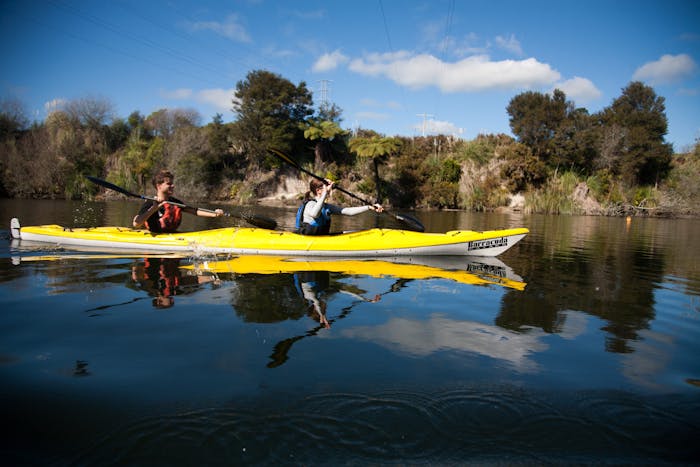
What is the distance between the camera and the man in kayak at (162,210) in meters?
7.18

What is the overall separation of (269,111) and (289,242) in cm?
2398

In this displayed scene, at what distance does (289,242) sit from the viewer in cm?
725

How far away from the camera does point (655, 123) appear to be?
28.8 meters

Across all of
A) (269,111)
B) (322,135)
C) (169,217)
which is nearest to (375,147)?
(322,135)

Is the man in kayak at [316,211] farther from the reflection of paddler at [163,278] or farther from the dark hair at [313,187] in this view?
the reflection of paddler at [163,278]

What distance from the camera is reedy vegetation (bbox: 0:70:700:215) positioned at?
26.4 metres

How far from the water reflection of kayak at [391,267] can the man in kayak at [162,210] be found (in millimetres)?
1242

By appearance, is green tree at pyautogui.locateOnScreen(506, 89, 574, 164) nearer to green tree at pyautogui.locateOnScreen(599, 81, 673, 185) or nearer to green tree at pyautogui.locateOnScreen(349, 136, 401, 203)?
green tree at pyautogui.locateOnScreen(599, 81, 673, 185)

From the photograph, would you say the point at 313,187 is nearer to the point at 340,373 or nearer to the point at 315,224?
the point at 315,224

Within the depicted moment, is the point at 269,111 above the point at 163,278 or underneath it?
above

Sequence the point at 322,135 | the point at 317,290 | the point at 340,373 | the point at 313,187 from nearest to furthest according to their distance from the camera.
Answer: the point at 340,373
the point at 317,290
the point at 313,187
the point at 322,135

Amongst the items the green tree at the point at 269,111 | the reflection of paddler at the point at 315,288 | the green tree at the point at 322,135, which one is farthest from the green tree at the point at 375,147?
the reflection of paddler at the point at 315,288

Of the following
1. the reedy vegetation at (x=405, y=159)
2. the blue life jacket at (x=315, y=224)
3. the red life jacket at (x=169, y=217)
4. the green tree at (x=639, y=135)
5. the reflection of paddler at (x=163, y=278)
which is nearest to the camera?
→ the reflection of paddler at (x=163, y=278)

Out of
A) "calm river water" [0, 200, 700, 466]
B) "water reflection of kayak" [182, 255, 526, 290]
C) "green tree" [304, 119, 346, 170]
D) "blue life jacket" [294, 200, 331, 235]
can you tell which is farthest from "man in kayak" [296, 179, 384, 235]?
"green tree" [304, 119, 346, 170]
